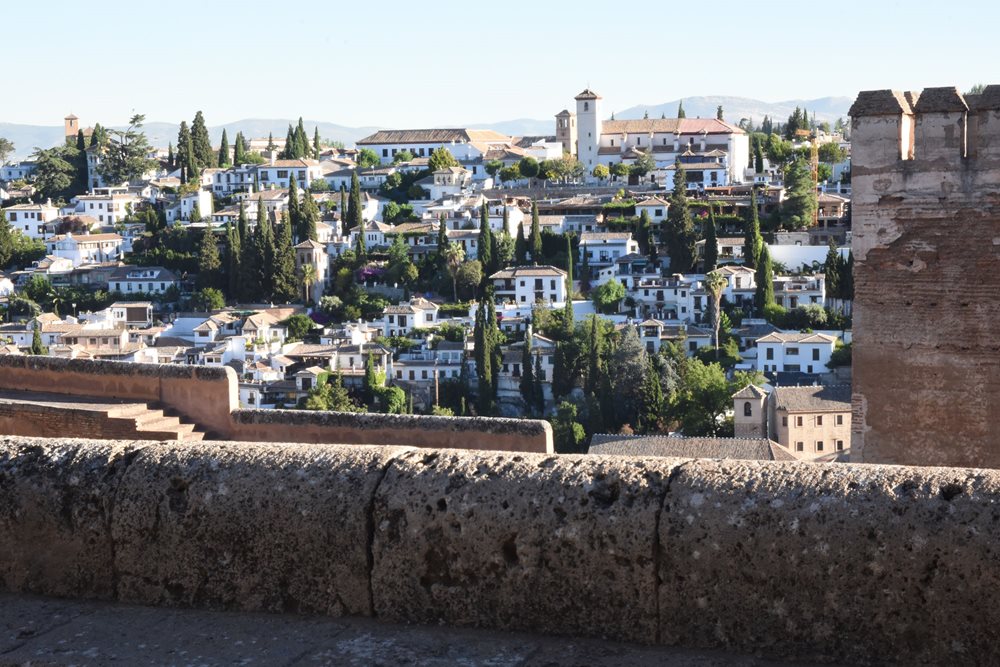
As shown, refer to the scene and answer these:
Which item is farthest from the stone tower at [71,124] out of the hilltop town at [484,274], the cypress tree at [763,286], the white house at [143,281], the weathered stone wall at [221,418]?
the weathered stone wall at [221,418]

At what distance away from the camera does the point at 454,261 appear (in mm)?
68625

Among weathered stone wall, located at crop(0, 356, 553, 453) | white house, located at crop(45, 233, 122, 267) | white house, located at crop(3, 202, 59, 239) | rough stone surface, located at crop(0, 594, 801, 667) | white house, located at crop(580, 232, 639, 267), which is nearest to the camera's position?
rough stone surface, located at crop(0, 594, 801, 667)

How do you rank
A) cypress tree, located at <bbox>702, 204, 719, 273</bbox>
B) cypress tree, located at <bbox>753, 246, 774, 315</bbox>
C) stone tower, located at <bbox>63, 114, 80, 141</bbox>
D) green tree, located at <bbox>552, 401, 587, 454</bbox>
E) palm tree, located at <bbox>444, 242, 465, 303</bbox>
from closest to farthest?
1. green tree, located at <bbox>552, 401, 587, 454</bbox>
2. cypress tree, located at <bbox>753, 246, 774, 315</bbox>
3. cypress tree, located at <bbox>702, 204, 719, 273</bbox>
4. palm tree, located at <bbox>444, 242, 465, 303</bbox>
5. stone tower, located at <bbox>63, 114, 80, 141</bbox>

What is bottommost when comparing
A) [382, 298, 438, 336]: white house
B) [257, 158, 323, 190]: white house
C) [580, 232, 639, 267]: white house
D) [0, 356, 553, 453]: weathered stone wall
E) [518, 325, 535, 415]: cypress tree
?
[518, 325, 535, 415]: cypress tree

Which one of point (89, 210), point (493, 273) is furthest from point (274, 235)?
point (89, 210)

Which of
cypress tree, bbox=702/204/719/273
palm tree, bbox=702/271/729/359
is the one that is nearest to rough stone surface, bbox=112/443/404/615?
palm tree, bbox=702/271/729/359

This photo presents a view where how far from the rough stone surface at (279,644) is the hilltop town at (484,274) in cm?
3163

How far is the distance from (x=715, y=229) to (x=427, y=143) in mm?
31593

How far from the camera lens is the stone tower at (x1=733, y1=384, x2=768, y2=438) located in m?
44.9

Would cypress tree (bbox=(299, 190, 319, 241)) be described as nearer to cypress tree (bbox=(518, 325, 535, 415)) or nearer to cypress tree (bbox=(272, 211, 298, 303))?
cypress tree (bbox=(272, 211, 298, 303))

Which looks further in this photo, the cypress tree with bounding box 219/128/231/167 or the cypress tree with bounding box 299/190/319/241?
the cypress tree with bounding box 219/128/231/167

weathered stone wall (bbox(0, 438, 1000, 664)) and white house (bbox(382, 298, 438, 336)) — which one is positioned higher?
weathered stone wall (bbox(0, 438, 1000, 664))

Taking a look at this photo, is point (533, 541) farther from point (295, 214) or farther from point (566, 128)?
point (566, 128)

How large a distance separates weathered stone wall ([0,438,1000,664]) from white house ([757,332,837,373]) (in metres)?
53.2
